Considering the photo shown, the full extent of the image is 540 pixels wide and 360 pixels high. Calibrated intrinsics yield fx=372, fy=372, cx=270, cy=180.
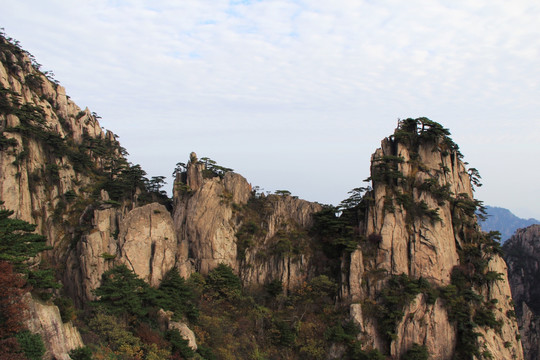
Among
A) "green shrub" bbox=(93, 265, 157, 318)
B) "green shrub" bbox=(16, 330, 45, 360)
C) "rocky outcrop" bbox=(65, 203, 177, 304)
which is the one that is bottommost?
"green shrub" bbox=(16, 330, 45, 360)

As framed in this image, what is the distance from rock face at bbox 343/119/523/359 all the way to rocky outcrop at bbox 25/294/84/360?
24.6 m

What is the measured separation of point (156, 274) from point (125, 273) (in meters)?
4.99

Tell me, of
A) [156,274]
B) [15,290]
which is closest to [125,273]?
[156,274]

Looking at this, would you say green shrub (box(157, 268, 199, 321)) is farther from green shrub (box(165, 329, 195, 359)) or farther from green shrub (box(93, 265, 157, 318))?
green shrub (box(165, 329, 195, 359))

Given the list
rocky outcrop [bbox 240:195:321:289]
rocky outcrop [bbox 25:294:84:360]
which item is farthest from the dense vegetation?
rocky outcrop [bbox 240:195:321:289]

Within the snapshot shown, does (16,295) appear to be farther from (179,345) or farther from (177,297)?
(177,297)

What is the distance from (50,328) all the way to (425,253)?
107 feet

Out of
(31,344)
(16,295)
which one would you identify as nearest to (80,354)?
(31,344)

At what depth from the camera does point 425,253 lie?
37562 millimetres

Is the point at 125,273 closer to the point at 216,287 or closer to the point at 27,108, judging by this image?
the point at 216,287

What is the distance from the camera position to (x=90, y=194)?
43.1 meters

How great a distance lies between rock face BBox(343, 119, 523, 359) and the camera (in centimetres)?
3512

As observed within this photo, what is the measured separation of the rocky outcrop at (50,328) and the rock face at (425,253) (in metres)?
24.6

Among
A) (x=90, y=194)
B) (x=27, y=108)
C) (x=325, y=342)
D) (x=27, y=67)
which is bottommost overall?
(x=325, y=342)
